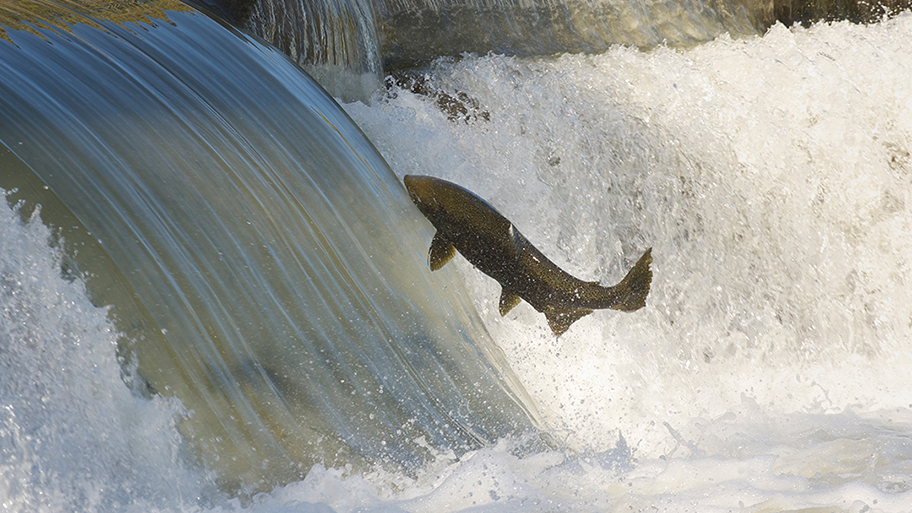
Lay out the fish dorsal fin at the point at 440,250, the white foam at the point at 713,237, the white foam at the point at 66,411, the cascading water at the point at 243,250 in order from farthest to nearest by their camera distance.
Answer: the white foam at the point at 713,237, the fish dorsal fin at the point at 440,250, the cascading water at the point at 243,250, the white foam at the point at 66,411

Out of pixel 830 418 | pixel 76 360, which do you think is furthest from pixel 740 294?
pixel 76 360

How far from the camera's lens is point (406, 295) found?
2.34m

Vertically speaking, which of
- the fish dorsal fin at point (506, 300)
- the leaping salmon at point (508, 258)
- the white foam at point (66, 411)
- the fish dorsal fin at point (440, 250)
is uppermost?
the leaping salmon at point (508, 258)

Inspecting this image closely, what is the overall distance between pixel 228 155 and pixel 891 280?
287 cm

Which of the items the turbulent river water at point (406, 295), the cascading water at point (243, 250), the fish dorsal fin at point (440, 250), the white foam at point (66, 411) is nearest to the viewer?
the white foam at point (66, 411)

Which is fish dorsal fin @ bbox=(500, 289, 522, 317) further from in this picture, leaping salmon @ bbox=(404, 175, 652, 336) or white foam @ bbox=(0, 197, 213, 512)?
white foam @ bbox=(0, 197, 213, 512)

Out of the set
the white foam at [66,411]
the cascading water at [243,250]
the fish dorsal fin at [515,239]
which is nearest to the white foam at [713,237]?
the cascading water at [243,250]

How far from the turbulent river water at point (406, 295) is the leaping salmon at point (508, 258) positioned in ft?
1.26

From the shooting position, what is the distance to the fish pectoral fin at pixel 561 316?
6.67 feet

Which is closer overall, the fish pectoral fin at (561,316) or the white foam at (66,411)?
the white foam at (66,411)

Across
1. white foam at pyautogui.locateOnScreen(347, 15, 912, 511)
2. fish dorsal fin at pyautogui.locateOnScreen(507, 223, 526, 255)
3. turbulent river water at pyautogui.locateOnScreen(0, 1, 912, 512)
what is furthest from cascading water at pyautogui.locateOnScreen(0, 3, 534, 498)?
fish dorsal fin at pyautogui.locateOnScreen(507, 223, 526, 255)

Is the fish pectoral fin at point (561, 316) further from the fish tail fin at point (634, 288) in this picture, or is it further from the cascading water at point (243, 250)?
the cascading water at point (243, 250)

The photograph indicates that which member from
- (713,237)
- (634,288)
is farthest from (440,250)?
(713,237)

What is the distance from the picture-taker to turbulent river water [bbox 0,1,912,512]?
1.74 metres
